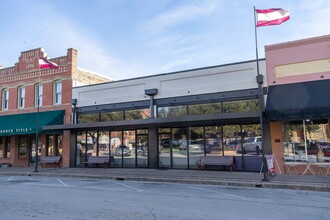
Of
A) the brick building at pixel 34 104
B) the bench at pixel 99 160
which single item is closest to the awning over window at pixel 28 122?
the brick building at pixel 34 104

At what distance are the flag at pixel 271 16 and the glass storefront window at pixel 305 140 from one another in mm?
5203

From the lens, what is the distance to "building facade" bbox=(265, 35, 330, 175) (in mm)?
14211

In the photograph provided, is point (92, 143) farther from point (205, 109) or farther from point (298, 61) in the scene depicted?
point (298, 61)

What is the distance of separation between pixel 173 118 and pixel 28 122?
40.5 ft

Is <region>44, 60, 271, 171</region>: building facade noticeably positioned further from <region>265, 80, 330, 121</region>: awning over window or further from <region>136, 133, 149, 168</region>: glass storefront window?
<region>265, 80, 330, 121</region>: awning over window

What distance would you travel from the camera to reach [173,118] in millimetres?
16094

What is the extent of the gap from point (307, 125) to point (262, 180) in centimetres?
436

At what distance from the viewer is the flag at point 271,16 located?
565 inches

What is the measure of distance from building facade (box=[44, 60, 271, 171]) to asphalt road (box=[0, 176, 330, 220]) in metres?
4.91

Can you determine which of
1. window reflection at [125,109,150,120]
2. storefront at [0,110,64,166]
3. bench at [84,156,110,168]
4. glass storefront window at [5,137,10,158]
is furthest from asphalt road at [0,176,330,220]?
glass storefront window at [5,137,10,158]

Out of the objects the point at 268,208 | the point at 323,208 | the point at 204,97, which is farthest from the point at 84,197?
the point at 204,97

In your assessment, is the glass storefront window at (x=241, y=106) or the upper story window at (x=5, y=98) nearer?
the glass storefront window at (x=241, y=106)

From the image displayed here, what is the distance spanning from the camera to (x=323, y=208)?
823cm

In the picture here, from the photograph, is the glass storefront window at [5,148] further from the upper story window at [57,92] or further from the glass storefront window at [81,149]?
the glass storefront window at [81,149]
